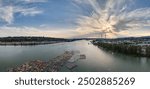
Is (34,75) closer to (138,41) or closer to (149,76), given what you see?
(149,76)

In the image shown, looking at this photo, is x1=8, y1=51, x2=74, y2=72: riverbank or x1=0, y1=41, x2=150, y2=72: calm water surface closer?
x1=8, y1=51, x2=74, y2=72: riverbank

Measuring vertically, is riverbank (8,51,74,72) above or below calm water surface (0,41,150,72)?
above

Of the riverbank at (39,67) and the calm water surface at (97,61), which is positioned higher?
the riverbank at (39,67)

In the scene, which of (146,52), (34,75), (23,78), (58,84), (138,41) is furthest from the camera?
(138,41)

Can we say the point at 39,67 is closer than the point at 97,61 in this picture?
Yes

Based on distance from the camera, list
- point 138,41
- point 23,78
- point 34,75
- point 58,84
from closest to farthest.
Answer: point 58,84, point 23,78, point 34,75, point 138,41

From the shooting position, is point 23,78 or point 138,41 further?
point 138,41

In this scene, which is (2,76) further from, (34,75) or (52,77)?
(52,77)

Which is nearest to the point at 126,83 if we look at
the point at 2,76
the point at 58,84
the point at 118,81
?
the point at 118,81

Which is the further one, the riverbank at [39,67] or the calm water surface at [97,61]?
the calm water surface at [97,61]
